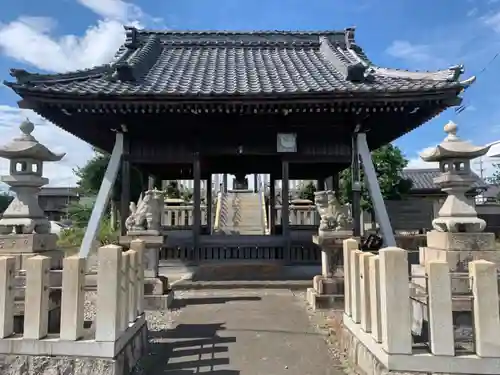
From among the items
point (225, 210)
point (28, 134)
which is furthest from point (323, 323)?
point (225, 210)

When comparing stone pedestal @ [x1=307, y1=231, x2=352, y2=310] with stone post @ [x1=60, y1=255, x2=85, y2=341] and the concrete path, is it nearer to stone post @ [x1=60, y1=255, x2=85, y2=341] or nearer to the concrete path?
the concrete path

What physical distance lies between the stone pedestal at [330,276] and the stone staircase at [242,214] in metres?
7.79

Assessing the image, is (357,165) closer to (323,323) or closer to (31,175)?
(323,323)

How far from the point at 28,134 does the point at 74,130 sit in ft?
13.9

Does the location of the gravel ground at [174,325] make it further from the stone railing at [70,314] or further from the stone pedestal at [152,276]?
the stone railing at [70,314]

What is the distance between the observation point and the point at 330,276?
6.43 m

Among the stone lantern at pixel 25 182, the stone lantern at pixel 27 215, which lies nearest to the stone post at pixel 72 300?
the stone lantern at pixel 27 215

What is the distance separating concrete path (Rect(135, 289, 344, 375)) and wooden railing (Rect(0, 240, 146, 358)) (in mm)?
768

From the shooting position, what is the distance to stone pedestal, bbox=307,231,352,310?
6203mm

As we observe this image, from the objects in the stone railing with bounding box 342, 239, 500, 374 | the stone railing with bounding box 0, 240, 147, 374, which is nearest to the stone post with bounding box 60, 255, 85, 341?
the stone railing with bounding box 0, 240, 147, 374

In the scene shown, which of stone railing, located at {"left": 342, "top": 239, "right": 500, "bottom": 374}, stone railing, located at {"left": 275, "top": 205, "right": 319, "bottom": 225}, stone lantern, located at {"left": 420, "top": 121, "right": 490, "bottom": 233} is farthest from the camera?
stone railing, located at {"left": 275, "top": 205, "right": 319, "bottom": 225}

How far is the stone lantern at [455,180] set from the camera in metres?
4.44

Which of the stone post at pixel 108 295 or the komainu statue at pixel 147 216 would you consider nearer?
the stone post at pixel 108 295

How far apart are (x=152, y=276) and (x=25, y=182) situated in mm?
2614
